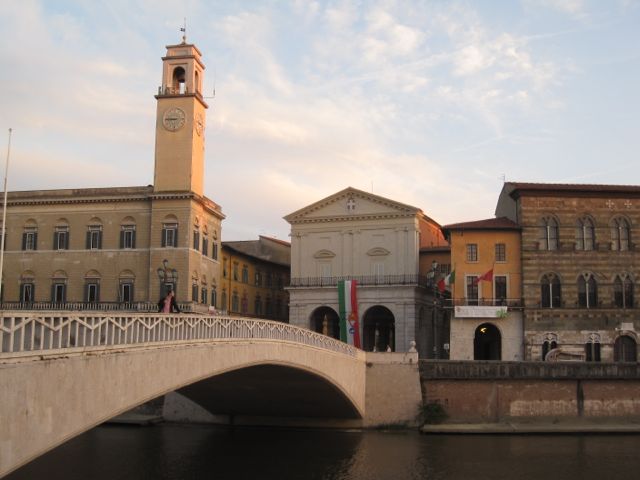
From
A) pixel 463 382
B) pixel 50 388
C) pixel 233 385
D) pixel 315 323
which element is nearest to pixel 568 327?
pixel 463 382

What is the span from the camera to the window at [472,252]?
58.6 meters

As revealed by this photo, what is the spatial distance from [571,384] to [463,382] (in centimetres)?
636

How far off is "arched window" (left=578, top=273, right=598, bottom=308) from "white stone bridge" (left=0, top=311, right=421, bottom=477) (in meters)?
19.5

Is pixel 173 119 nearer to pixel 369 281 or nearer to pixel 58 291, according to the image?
pixel 58 291

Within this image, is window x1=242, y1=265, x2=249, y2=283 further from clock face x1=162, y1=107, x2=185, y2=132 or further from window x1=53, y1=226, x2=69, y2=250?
window x1=53, y1=226, x2=69, y2=250

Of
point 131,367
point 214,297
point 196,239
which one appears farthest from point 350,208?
point 131,367

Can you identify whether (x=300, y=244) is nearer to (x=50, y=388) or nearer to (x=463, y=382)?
(x=463, y=382)

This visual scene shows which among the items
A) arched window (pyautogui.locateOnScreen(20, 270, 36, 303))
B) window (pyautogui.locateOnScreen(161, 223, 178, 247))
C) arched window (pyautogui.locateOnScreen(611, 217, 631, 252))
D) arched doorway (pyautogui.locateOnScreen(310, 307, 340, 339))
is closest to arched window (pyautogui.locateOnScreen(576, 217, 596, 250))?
arched window (pyautogui.locateOnScreen(611, 217, 631, 252))

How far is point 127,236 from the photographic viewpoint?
193 feet

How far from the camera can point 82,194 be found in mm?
59312

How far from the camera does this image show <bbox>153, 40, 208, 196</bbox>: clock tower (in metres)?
58.4

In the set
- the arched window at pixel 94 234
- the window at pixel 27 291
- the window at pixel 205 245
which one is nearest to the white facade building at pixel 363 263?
the window at pixel 205 245

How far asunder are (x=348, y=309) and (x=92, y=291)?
1869 cm

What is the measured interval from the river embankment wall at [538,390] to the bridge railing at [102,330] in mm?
21591
